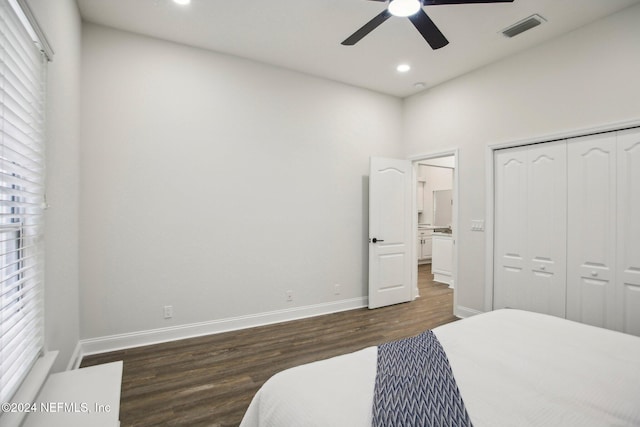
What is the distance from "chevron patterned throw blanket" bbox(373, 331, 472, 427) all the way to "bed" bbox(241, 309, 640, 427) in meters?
0.04

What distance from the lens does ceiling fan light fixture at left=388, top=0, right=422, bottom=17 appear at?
6.55 ft

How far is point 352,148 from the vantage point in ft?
14.1

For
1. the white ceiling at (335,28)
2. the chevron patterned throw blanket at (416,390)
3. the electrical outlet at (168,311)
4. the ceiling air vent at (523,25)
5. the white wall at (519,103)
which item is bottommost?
the electrical outlet at (168,311)

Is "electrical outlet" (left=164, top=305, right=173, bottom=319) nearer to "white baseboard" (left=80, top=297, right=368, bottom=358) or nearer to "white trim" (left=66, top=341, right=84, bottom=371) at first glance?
"white baseboard" (left=80, top=297, right=368, bottom=358)

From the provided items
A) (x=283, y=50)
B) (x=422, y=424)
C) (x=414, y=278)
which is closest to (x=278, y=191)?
(x=283, y=50)

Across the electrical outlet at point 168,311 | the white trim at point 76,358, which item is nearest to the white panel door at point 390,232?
the electrical outlet at point 168,311

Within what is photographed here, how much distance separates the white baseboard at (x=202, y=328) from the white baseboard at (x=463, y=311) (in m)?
1.26

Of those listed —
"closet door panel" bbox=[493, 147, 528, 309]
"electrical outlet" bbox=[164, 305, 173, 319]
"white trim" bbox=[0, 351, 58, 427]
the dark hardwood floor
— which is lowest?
the dark hardwood floor

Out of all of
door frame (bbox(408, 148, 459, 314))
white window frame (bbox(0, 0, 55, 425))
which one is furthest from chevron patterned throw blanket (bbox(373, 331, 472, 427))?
door frame (bbox(408, 148, 459, 314))

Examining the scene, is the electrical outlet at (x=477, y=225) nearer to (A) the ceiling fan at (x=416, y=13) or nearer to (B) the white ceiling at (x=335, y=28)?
(B) the white ceiling at (x=335, y=28)

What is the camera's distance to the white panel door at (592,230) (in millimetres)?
2707

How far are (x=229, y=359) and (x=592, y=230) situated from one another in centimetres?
343

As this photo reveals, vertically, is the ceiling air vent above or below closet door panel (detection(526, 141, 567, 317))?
above

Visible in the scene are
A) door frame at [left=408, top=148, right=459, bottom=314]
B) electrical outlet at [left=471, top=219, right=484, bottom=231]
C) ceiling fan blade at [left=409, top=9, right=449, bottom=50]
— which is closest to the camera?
ceiling fan blade at [left=409, top=9, right=449, bottom=50]
